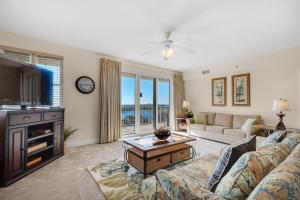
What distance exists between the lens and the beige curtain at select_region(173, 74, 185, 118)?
6176 mm

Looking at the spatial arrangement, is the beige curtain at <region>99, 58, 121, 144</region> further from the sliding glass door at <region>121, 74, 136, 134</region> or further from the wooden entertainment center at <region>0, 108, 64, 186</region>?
the wooden entertainment center at <region>0, 108, 64, 186</region>

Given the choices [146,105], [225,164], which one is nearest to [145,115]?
[146,105]

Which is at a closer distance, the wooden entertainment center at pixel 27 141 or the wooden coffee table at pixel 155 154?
the wooden entertainment center at pixel 27 141

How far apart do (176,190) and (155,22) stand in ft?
7.99

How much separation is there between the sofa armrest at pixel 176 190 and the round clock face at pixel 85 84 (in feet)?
11.2

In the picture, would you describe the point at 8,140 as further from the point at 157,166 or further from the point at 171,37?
the point at 171,37

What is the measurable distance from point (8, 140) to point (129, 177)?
A: 1784 millimetres

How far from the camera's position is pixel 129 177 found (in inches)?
92.9

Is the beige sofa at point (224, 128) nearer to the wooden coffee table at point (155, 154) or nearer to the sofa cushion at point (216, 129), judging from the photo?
the sofa cushion at point (216, 129)

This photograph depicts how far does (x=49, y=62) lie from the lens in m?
3.58

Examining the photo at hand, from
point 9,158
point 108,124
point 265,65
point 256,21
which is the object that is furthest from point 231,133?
point 9,158

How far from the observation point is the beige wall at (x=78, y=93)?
3689mm

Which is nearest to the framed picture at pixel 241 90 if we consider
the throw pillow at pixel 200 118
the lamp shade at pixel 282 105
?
the throw pillow at pixel 200 118

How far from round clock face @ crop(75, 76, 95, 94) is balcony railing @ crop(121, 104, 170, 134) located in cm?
125
